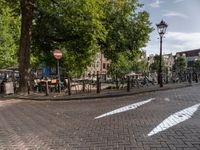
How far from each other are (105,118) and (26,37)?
11923mm

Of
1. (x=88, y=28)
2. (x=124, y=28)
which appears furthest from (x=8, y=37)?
(x=88, y=28)

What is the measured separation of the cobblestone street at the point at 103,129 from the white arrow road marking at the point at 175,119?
0.08 feet

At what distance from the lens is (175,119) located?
861 centimetres

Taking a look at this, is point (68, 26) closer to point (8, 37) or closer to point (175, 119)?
point (175, 119)

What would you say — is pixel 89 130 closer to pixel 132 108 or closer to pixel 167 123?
pixel 167 123

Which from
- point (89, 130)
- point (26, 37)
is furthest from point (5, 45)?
point (89, 130)

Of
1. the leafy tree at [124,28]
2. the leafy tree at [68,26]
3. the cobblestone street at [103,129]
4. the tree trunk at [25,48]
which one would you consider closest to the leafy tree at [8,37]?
the leafy tree at [68,26]

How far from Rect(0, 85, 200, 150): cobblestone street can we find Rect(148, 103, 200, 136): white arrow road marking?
0.03 meters

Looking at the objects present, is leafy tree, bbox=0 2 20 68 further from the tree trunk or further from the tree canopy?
the tree trunk

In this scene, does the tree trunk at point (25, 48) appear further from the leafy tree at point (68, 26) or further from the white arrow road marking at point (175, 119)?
the white arrow road marking at point (175, 119)

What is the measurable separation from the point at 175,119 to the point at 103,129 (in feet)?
7.64

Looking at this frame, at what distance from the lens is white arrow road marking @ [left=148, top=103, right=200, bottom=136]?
24.6 ft

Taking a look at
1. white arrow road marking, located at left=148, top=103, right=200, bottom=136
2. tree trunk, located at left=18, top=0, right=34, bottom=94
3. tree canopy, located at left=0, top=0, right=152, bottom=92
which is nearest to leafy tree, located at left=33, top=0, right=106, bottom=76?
tree canopy, located at left=0, top=0, right=152, bottom=92

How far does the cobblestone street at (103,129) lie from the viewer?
6.33m
